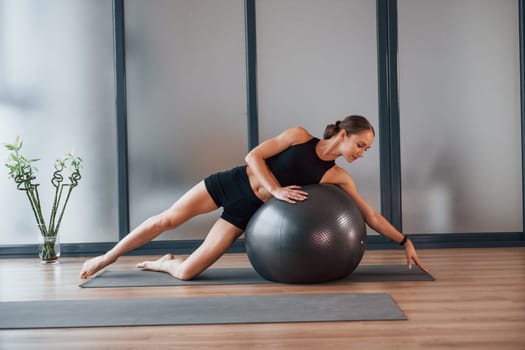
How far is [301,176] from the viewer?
11.3ft

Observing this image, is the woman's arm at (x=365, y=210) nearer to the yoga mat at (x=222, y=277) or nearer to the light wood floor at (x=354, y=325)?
the yoga mat at (x=222, y=277)

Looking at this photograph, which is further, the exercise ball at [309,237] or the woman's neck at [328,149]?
the woman's neck at [328,149]

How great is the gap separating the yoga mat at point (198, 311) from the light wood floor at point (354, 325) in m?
0.08

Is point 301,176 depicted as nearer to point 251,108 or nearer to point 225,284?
point 225,284

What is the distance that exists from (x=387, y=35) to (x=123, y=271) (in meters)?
2.62

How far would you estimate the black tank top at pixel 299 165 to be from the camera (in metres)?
3.43

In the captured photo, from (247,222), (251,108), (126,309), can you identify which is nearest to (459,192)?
(251,108)

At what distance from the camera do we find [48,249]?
4.45m

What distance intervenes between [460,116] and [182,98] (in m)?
2.12

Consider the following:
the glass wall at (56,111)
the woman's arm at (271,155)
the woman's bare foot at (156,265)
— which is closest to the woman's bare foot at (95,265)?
the woman's bare foot at (156,265)

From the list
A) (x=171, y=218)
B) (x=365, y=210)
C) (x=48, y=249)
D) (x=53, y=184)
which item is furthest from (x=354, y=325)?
(x=53, y=184)

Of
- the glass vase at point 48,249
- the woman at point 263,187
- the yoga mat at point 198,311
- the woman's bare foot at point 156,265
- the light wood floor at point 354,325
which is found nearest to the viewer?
the light wood floor at point 354,325

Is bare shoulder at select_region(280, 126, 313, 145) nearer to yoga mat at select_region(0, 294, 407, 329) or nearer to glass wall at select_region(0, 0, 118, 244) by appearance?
yoga mat at select_region(0, 294, 407, 329)

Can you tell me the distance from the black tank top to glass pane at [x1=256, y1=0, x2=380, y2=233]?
1.37 metres
